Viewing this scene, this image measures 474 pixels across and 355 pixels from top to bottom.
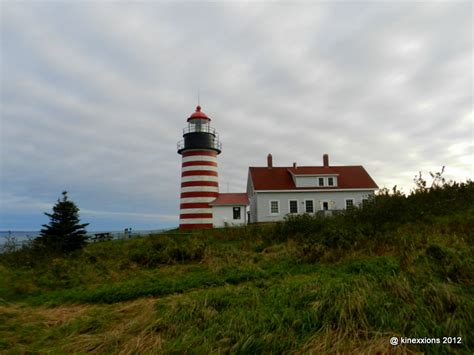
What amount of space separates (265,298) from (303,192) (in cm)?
2410

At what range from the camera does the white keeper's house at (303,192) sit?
2847cm

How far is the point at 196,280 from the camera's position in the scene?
7.56 metres

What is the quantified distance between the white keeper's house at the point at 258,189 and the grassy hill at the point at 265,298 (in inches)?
596

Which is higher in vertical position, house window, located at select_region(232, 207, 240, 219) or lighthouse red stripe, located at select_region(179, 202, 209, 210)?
lighthouse red stripe, located at select_region(179, 202, 209, 210)

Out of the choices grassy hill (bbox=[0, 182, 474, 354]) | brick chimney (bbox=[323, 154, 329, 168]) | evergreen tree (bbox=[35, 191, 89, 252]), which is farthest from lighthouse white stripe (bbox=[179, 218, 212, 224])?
grassy hill (bbox=[0, 182, 474, 354])

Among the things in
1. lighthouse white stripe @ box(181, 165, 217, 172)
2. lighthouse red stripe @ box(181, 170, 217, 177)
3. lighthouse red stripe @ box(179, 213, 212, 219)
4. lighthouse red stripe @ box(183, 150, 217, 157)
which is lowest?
lighthouse red stripe @ box(179, 213, 212, 219)

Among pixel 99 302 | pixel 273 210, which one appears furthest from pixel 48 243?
pixel 273 210

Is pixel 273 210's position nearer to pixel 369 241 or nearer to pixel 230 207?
pixel 230 207

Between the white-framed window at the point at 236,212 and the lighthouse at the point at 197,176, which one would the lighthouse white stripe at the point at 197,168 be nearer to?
the lighthouse at the point at 197,176

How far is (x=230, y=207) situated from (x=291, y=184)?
5921 mm

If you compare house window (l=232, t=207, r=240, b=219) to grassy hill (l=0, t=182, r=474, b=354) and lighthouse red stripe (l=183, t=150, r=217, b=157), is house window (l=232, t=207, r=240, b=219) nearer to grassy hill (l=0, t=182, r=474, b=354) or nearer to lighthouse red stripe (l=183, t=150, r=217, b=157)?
lighthouse red stripe (l=183, t=150, r=217, b=157)

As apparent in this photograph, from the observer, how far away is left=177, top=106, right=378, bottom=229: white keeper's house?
26.7 meters

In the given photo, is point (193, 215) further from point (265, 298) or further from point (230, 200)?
point (265, 298)

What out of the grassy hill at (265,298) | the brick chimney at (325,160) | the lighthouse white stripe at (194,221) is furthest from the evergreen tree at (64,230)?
the brick chimney at (325,160)
